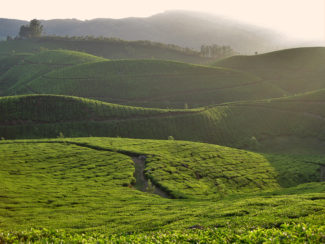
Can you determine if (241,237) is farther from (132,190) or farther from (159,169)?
(159,169)

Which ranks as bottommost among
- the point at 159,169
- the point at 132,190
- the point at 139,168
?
the point at 132,190

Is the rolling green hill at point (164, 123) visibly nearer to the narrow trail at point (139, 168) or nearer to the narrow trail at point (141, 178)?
the narrow trail at point (139, 168)

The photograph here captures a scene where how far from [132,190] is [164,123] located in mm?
72528

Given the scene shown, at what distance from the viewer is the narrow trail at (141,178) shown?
2112 inches

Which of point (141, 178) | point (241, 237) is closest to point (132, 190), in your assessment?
point (141, 178)

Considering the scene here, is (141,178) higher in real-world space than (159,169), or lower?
lower

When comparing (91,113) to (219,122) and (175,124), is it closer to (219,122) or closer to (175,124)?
(175,124)

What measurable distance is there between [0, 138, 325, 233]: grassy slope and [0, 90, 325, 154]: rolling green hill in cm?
2945

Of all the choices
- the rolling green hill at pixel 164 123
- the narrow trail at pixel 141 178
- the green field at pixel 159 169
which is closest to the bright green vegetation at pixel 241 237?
the green field at pixel 159 169

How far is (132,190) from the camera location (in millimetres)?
52094

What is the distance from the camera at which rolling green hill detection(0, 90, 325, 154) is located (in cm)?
11156

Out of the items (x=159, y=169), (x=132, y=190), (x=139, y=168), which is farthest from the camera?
(x=139, y=168)

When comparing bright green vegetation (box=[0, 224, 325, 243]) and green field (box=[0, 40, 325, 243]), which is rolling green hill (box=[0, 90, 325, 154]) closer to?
green field (box=[0, 40, 325, 243])

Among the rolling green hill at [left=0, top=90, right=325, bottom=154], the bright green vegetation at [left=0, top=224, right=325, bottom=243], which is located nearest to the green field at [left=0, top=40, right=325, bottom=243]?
the bright green vegetation at [left=0, top=224, right=325, bottom=243]
